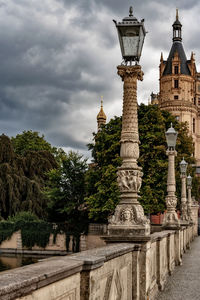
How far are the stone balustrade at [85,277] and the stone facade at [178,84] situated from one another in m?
83.1

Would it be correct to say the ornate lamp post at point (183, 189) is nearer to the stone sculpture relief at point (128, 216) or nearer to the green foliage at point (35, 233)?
the stone sculpture relief at point (128, 216)

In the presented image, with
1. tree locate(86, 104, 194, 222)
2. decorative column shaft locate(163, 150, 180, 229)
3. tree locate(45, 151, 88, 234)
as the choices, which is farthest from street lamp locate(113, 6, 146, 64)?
tree locate(45, 151, 88, 234)

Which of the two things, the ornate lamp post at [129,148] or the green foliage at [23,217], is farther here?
the green foliage at [23,217]

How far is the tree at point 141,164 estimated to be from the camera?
118 ft

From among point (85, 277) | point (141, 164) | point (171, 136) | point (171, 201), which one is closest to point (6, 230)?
point (141, 164)

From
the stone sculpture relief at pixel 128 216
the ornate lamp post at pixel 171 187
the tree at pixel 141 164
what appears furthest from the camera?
the tree at pixel 141 164

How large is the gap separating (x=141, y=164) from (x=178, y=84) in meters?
58.0

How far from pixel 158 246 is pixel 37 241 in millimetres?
38718

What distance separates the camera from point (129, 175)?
373 inches

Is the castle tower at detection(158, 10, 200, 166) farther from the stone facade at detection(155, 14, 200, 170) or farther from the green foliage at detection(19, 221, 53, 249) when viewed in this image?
the green foliage at detection(19, 221, 53, 249)

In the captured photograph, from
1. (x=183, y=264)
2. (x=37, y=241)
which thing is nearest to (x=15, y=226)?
(x=37, y=241)

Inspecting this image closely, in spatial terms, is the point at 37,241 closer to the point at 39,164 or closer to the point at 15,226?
the point at 15,226

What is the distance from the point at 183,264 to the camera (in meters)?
18.6

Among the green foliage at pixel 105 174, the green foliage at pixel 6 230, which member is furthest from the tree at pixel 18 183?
the green foliage at pixel 105 174
